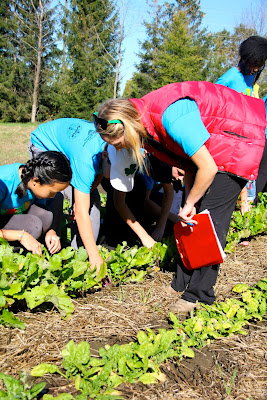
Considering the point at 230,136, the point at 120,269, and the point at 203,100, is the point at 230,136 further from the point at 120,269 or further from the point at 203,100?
the point at 120,269

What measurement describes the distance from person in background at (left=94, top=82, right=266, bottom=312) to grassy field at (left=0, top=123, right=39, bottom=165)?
7.95 m

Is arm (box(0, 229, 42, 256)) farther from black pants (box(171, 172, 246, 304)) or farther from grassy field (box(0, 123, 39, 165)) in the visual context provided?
grassy field (box(0, 123, 39, 165))

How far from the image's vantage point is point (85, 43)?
78.8 ft

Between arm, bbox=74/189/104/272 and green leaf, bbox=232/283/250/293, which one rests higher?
arm, bbox=74/189/104/272

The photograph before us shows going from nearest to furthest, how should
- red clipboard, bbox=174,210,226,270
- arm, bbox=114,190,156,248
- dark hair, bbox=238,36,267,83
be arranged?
red clipboard, bbox=174,210,226,270 → arm, bbox=114,190,156,248 → dark hair, bbox=238,36,267,83

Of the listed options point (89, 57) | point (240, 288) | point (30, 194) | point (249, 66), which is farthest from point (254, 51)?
point (89, 57)

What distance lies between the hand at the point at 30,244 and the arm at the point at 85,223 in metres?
0.32

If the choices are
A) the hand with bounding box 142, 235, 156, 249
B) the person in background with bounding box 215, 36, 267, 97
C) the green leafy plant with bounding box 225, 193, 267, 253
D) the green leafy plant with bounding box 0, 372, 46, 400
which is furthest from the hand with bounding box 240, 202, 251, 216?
the green leafy plant with bounding box 0, 372, 46, 400

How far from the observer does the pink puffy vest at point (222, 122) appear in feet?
6.87

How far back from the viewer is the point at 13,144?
1411 cm

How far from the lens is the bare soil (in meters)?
1.75

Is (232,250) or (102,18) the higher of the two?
(102,18)

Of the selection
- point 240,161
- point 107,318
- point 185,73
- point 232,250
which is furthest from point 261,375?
point 185,73

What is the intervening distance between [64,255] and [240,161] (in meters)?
1.24
